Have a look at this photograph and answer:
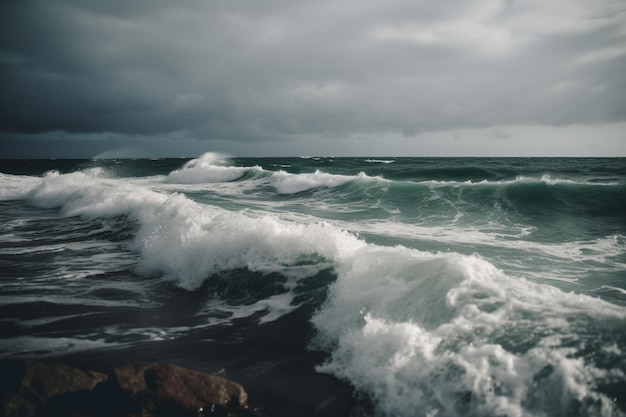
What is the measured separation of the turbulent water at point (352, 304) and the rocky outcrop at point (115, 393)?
0.79 metres

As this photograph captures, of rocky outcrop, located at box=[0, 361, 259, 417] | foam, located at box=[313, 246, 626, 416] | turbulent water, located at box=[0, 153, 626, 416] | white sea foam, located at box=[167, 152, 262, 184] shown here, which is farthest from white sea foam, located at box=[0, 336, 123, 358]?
white sea foam, located at box=[167, 152, 262, 184]

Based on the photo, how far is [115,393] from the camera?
3137 mm

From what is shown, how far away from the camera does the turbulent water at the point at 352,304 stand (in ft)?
11.6

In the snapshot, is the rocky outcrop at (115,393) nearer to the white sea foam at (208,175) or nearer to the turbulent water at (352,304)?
the turbulent water at (352,304)

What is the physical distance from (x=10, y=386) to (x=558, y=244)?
40.9 feet

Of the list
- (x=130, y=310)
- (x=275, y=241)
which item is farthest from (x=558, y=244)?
(x=130, y=310)

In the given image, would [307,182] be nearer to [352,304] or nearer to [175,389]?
[352,304]

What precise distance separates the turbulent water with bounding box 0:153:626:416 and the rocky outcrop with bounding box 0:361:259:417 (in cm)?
79

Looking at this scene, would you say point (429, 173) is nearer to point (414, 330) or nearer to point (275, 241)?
point (275, 241)

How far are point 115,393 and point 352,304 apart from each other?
10.5ft

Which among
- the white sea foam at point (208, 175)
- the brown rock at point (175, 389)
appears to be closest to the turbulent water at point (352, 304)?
the brown rock at point (175, 389)

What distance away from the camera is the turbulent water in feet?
11.6

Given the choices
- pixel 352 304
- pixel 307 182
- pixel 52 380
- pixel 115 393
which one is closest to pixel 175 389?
pixel 115 393

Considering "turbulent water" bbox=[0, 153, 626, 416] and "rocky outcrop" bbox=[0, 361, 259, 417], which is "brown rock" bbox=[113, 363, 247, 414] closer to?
"rocky outcrop" bbox=[0, 361, 259, 417]
